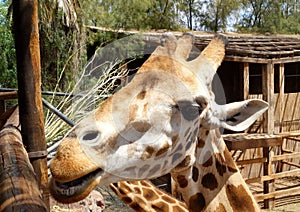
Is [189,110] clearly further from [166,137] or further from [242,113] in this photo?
[242,113]

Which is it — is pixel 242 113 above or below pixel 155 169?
above

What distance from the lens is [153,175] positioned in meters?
1.75

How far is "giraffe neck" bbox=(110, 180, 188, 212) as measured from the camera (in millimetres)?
2271

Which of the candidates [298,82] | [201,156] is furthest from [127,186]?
[298,82]

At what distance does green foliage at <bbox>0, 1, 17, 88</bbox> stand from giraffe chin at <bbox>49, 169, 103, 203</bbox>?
771cm

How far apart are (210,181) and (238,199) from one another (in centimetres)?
15

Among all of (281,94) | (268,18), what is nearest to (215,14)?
(268,18)

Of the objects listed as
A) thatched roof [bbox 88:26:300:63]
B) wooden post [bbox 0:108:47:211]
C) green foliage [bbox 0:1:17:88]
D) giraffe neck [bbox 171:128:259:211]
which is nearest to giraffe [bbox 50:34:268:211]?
giraffe neck [bbox 171:128:259:211]

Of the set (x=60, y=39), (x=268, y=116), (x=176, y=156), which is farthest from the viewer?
(x=60, y=39)

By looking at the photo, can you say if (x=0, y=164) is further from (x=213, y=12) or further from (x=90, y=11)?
(x=213, y=12)

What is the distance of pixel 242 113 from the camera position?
6.29ft

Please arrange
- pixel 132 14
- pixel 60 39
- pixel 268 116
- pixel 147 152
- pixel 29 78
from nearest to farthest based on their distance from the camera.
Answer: pixel 147 152 → pixel 29 78 → pixel 268 116 → pixel 60 39 → pixel 132 14

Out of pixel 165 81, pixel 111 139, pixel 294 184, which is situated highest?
pixel 165 81

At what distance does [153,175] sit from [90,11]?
376 inches
